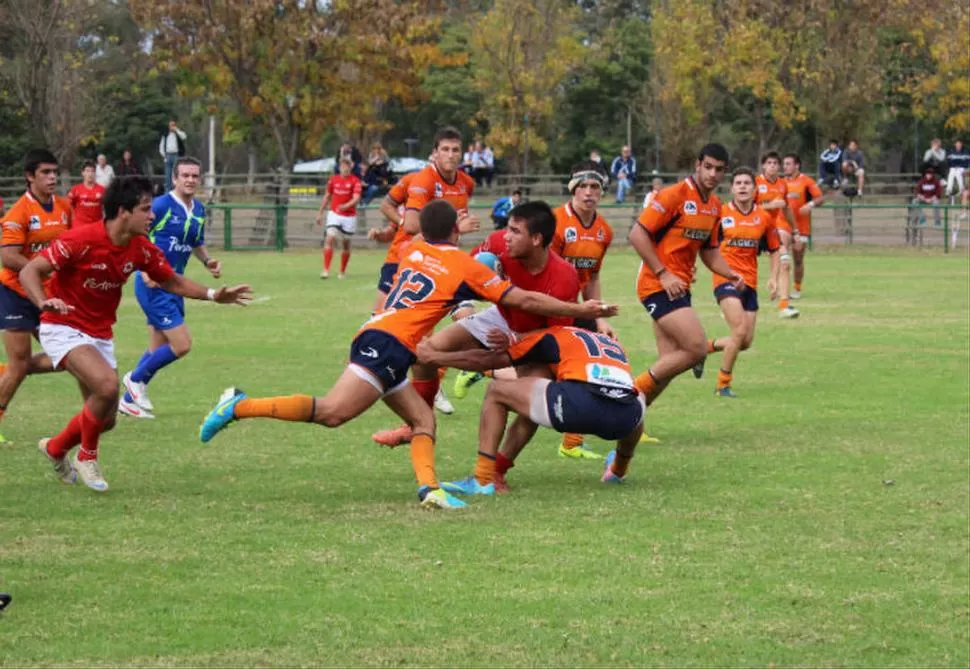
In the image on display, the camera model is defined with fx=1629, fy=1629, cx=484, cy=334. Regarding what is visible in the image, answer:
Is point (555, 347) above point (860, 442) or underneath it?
above

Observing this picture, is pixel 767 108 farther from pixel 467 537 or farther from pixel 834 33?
pixel 467 537

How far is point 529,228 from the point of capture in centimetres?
947

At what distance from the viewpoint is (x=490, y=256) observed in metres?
9.99

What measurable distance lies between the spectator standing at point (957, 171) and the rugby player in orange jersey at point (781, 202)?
827 inches

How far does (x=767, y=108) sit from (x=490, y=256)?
5410cm

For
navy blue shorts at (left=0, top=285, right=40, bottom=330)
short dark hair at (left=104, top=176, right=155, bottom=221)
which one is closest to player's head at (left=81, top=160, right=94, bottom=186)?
navy blue shorts at (left=0, top=285, right=40, bottom=330)

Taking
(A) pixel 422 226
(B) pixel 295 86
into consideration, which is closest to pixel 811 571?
(A) pixel 422 226

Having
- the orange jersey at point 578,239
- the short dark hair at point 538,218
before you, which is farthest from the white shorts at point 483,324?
the orange jersey at point 578,239

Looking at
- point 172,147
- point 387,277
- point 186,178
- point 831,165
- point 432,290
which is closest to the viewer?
point 432,290

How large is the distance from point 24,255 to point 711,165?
5.12 metres

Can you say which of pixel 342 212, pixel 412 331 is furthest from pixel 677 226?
pixel 342 212

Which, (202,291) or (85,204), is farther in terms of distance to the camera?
(85,204)

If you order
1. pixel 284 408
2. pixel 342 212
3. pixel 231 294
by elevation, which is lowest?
pixel 284 408

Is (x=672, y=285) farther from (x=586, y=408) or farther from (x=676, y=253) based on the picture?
(x=586, y=408)
